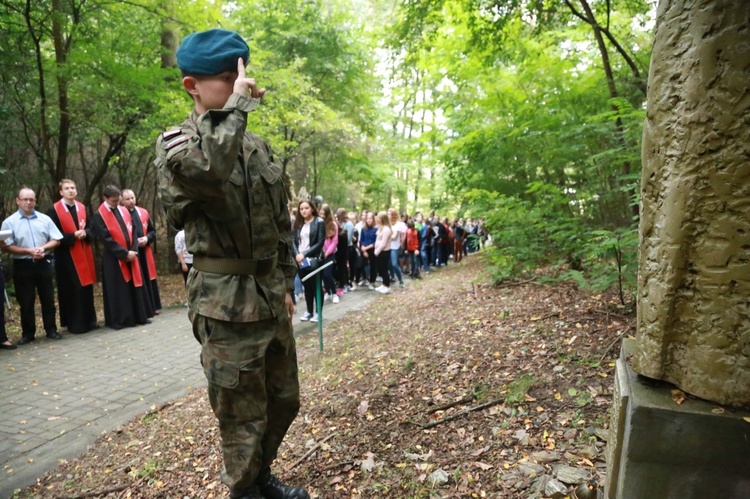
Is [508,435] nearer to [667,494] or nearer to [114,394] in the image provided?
[667,494]

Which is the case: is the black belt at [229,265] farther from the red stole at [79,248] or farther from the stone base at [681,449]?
the red stole at [79,248]

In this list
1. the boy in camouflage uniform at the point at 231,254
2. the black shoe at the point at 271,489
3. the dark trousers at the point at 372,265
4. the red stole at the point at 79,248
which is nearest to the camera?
the boy in camouflage uniform at the point at 231,254

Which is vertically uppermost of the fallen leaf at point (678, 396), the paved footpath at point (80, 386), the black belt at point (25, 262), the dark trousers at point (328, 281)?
the black belt at point (25, 262)

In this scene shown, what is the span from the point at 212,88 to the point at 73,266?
254 inches

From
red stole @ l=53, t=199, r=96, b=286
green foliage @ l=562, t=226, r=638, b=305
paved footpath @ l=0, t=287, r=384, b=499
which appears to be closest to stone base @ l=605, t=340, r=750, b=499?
green foliage @ l=562, t=226, r=638, b=305

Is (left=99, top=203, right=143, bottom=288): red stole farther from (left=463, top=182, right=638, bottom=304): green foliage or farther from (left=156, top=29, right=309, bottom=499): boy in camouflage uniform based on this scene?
(left=156, top=29, right=309, bottom=499): boy in camouflage uniform

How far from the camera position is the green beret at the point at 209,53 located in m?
2.16

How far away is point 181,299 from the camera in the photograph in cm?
1035

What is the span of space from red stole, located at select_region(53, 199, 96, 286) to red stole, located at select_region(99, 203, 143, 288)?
0.41 m

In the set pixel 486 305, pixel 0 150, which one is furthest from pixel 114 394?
pixel 0 150

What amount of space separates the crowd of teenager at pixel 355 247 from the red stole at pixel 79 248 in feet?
10.9

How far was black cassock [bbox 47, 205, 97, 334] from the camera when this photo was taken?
23.3 ft

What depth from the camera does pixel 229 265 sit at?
2.21 m

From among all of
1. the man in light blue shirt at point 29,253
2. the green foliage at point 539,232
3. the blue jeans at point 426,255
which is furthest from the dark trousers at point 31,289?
the blue jeans at point 426,255
